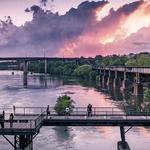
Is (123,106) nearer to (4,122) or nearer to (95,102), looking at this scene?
(95,102)

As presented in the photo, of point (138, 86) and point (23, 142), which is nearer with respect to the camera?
point (23, 142)

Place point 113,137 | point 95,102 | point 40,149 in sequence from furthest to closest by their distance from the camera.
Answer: point 95,102, point 113,137, point 40,149

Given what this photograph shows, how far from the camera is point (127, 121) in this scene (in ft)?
181

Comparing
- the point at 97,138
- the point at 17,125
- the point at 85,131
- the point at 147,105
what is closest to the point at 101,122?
the point at 17,125

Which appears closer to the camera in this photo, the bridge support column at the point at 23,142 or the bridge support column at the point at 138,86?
the bridge support column at the point at 23,142

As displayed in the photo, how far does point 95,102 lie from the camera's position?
144 m

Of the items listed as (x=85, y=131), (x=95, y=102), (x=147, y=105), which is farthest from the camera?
(x=95, y=102)

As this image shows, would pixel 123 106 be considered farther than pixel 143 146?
Yes

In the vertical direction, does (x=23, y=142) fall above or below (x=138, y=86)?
above

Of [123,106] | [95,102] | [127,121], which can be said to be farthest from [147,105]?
[127,121]

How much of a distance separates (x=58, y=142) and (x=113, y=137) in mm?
9935

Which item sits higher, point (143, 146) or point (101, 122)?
point (101, 122)

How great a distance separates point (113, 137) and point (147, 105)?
1946 inches

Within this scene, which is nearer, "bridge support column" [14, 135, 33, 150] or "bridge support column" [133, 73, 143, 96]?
"bridge support column" [14, 135, 33, 150]
